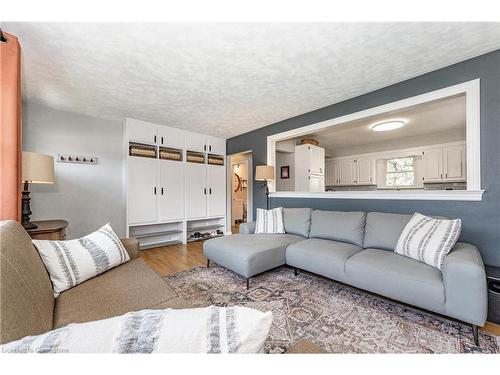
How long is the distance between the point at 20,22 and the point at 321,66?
8.27 feet

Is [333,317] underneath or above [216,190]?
underneath

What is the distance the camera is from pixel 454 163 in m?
4.18

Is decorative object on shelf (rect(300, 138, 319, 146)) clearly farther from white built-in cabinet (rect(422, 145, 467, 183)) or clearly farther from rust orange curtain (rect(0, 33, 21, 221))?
rust orange curtain (rect(0, 33, 21, 221))

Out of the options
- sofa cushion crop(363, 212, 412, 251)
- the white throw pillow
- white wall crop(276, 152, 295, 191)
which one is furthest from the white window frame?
the white throw pillow

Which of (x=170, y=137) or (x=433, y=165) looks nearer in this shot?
(x=170, y=137)

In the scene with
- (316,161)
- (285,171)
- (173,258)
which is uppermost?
(316,161)

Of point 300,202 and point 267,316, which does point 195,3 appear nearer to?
point 267,316

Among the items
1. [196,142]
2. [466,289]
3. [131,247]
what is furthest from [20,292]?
[196,142]

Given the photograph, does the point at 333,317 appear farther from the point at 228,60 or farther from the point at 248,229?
the point at 228,60

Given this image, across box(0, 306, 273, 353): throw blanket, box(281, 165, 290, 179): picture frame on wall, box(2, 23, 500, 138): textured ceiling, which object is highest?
box(2, 23, 500, 138): textured ceiling

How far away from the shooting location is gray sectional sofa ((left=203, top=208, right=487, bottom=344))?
145 centimetres

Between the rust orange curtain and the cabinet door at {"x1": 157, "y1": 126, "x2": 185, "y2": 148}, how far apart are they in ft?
8.01

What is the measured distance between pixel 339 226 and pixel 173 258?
2.56 meters

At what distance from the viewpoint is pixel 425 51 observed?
1951mm
